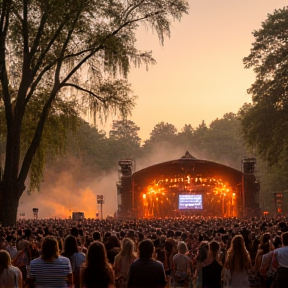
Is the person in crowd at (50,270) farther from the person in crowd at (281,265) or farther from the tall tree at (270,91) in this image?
the tall tree at (270,91)

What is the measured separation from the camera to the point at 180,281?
36.7 ft

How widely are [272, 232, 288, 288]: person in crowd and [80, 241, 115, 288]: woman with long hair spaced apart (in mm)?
2527

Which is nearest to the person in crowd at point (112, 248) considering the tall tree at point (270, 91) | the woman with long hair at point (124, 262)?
the woman with long hair at point (124, 262)

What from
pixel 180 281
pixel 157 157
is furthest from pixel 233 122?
pixel 180 281

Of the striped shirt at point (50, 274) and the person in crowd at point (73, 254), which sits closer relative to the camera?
the striped shirt at point (50, 274)

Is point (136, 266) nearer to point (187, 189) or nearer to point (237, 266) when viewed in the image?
point (237, 266)

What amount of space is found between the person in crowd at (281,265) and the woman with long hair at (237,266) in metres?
0.36

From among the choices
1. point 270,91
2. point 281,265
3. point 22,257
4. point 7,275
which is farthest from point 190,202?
point 7,275

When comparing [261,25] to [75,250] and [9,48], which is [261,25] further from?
[75,250]

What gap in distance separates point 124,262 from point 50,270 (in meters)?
2.34

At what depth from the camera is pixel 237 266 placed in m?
8.73

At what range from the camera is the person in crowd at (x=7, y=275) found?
7363 millimetres

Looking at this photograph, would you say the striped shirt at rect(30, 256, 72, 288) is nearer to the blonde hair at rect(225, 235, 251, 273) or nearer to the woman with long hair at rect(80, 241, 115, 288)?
the woman with long hair at rect(80, 241, 115, 288)

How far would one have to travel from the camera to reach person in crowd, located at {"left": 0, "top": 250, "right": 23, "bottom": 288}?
736 centimetres
